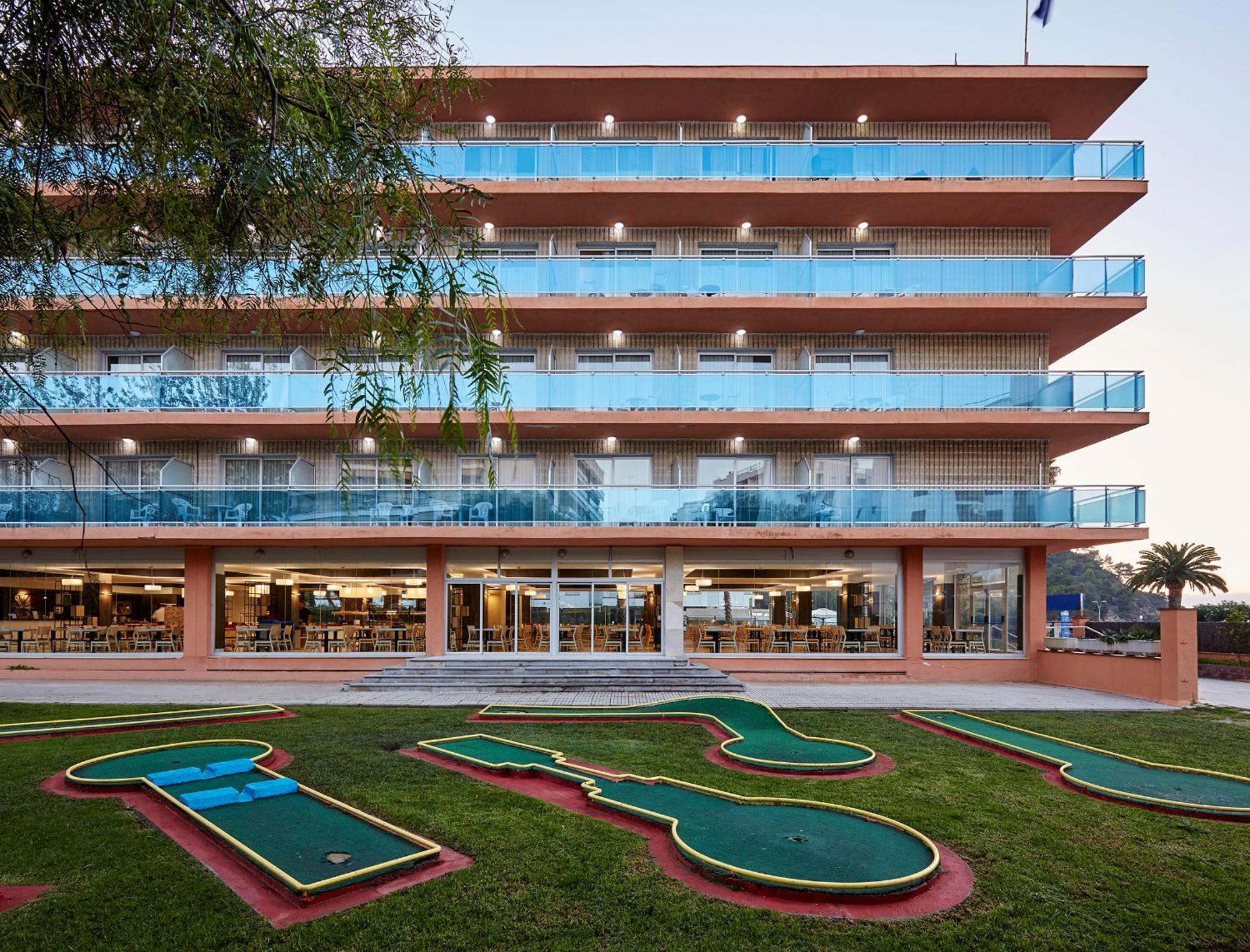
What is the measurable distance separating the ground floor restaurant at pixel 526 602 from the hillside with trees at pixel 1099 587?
62.8 meters

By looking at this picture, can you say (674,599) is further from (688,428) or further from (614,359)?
(614,359)

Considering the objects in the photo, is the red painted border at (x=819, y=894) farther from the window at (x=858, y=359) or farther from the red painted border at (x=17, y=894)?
the window at (x=858, y=359)

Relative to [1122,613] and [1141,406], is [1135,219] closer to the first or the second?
[1122,613]

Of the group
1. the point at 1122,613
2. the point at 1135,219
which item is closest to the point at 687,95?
the point at 1135,219

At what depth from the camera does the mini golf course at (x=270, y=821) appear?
6.94m

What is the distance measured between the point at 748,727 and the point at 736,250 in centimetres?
1498

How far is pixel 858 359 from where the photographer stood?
23.8 meters

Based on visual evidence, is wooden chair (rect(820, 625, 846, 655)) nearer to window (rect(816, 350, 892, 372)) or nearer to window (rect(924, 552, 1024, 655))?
window (rect(924, 552, 1024, 655))

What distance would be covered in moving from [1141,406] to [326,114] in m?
22.3

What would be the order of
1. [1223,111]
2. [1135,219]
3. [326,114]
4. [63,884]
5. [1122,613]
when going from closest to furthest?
[326,114], [63,884], [1223,111], [1135,219], [1122,613]

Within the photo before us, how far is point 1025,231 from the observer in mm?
23859

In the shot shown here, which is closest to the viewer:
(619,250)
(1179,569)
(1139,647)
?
(1139,647)

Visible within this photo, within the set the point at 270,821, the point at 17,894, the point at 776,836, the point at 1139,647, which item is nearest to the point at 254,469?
the point at 270,821

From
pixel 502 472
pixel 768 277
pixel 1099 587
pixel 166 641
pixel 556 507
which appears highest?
pixel 768 277
